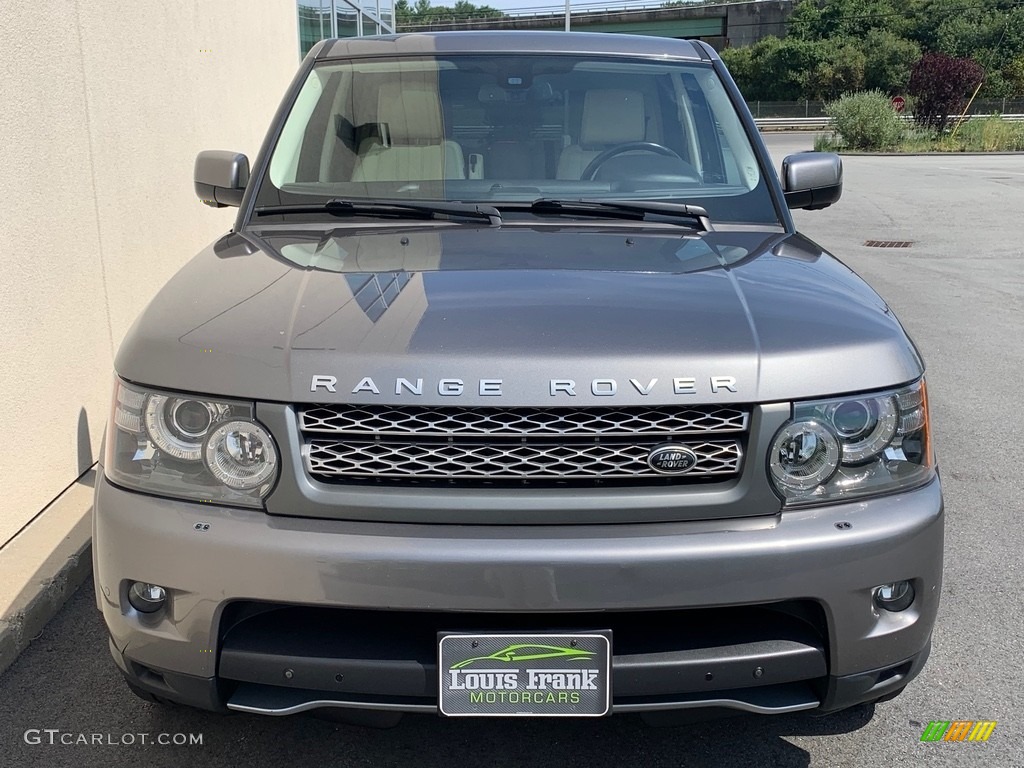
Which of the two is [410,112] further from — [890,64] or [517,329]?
[890,64]

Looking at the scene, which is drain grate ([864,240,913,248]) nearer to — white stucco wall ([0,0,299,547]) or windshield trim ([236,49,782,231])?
white stucco wall ([0,0,299,547])

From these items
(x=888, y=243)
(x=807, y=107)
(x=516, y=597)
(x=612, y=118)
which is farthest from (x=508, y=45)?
(x=807, y=107)

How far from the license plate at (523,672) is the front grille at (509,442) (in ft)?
1.11

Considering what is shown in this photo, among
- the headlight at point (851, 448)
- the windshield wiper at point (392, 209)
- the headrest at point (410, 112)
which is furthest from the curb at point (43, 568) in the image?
the headlight at point (851, 448)

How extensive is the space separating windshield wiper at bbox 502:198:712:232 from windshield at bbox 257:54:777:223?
4.1 inches

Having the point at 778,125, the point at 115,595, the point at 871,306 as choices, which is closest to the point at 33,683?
the point at 115,595

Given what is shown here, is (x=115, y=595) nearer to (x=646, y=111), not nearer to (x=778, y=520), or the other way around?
(x=778, y=520)

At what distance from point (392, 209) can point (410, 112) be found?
1.97 ft

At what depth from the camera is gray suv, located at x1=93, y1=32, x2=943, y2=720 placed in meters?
2.10

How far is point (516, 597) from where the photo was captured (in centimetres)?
209

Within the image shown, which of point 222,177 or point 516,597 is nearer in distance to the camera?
point 516,597

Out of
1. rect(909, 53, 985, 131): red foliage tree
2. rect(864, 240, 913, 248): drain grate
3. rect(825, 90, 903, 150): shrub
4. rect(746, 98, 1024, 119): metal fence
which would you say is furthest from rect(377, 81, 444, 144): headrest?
rect(746, 98, 1024, 119): metal fence

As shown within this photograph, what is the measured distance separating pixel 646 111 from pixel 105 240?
8.83ft

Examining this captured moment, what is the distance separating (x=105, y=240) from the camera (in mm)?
4773
